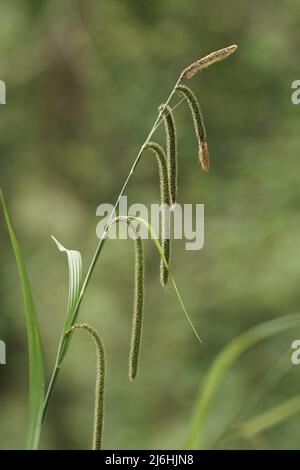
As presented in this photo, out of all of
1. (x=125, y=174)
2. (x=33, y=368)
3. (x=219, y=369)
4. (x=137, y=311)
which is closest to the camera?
(x=219, y=369)

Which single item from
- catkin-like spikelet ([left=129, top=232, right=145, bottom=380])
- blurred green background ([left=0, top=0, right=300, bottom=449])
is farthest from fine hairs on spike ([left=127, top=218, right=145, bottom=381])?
blurred green background ([left=0, top=0, right=300, bottom=449])

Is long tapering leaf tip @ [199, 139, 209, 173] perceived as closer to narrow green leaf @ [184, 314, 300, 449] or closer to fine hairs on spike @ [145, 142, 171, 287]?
fine hairs on spike @ [145, 142, 171, 287]

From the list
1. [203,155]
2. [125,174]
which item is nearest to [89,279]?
[203,155]

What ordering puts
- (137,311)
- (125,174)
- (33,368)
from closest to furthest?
(33,368) → (137,311) → (125,174)

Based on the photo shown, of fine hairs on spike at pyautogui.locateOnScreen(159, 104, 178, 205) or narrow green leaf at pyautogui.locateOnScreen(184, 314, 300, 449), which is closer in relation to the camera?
narrow green leaf at pyautogui.locateOnScreen(184, 314, 300, 449)

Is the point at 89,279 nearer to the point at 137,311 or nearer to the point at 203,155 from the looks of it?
the point at 137,311

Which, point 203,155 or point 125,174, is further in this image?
point 125,174

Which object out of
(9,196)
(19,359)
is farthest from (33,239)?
(19,359)

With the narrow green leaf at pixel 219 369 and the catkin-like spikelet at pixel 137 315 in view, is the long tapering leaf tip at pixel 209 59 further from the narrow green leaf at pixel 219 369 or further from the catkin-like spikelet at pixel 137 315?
the narrow green leaf at pixel 219 369

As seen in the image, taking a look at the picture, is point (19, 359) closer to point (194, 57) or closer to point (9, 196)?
point (9, 196)
